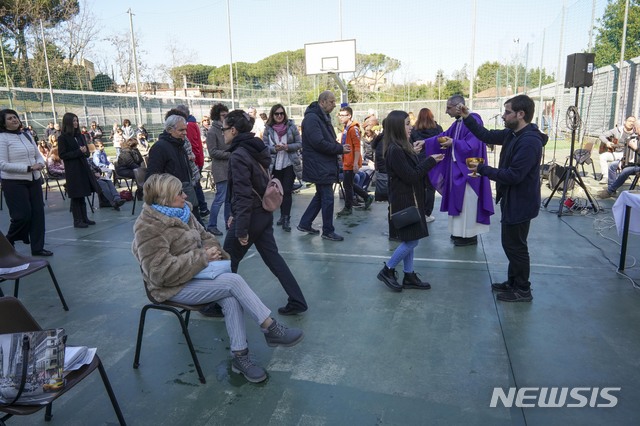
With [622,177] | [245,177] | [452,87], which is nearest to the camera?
[245,177]

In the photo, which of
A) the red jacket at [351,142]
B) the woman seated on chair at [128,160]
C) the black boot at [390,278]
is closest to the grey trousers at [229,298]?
the black boot at [390,278]

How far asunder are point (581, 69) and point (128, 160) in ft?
26.7

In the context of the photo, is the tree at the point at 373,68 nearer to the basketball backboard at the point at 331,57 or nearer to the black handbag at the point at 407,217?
the basketball backboard at the point at 331,57

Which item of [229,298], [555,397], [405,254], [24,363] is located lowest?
[555,397]

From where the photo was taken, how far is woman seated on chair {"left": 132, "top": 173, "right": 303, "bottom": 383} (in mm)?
2672

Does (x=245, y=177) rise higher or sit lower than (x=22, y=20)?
lower

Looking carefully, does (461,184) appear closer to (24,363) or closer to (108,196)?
(24,363)

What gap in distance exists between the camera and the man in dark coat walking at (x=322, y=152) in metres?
5.55

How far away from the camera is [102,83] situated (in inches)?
1044

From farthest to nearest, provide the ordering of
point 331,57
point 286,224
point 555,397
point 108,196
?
1. point 331,57
2. point 108,196
3. point 286,224
4. point 555,397

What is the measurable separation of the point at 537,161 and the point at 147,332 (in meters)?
3.29

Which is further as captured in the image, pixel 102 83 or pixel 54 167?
pixel 102 83

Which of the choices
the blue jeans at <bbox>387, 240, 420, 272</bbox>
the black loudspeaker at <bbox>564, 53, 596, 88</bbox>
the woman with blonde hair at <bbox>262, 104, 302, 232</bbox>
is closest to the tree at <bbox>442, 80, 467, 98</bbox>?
the black loudspeaker at <bbox>564, 53, 596, 88</bbox>

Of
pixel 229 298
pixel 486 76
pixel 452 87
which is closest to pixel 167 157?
pixel 229 298
